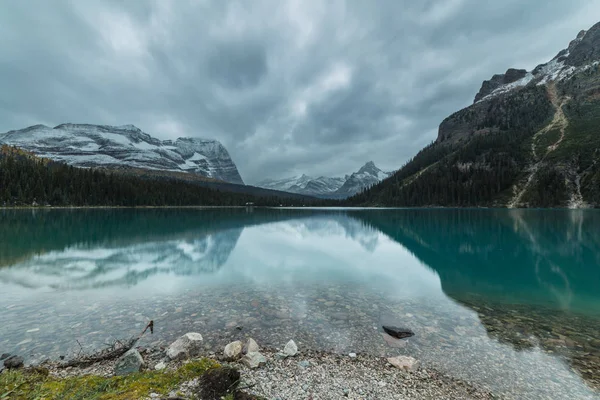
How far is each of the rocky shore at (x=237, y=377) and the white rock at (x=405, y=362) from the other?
35 millimetres

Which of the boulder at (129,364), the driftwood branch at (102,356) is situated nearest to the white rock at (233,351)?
the boulder at (129,364)

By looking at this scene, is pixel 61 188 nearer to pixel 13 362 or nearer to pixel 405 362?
pixel 13 362

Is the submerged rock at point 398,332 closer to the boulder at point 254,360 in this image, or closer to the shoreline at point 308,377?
the shoreline at point 308,377

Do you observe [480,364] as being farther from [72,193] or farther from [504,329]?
[72,193]

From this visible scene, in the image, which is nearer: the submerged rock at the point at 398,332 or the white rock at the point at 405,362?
the white rock at the point at 405,362

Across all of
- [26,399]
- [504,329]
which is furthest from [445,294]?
[26,399]

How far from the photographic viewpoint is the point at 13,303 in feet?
51.3

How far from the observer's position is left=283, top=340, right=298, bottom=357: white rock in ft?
34.8

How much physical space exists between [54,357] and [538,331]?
20448 millimetres

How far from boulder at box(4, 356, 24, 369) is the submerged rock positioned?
45.6 ft

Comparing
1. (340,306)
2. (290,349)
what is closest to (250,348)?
(290,349)

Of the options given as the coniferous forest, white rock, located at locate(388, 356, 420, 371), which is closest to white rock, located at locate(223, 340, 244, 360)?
white rock, located at locate(388, 356, 420, 371)

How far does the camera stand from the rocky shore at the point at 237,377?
284 inches

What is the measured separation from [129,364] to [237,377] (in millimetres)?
4084
